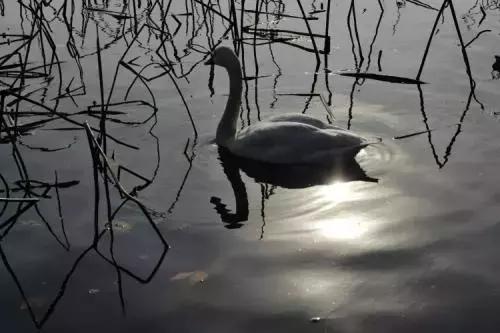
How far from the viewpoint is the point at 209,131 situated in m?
8.57

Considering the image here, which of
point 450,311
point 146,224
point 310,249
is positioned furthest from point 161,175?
point 450,311

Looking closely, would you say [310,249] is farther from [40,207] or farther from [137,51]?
[137,51]

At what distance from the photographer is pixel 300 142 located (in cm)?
728

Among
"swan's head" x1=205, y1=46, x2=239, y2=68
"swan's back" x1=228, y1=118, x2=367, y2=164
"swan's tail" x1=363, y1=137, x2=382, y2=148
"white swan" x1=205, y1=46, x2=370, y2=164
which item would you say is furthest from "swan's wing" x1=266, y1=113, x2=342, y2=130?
"swan's head" x1=205, y1=46, x2=239, y2=68

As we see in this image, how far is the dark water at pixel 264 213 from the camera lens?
16.1 feet

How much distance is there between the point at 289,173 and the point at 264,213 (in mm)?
1052

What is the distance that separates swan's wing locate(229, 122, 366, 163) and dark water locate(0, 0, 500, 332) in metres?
0.16

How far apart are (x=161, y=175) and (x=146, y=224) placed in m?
1.21

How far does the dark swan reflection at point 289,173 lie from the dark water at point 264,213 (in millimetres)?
27

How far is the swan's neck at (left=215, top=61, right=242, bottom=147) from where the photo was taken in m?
8.06

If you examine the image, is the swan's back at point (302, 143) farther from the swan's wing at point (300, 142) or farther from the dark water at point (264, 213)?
the dark water at point (264, 213)

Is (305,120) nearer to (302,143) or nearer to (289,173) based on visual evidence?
(302,143)

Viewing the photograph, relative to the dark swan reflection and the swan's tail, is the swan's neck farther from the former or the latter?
the swan's tail

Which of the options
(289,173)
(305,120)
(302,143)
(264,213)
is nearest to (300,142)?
(302,143)
